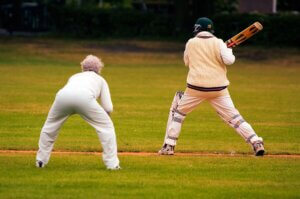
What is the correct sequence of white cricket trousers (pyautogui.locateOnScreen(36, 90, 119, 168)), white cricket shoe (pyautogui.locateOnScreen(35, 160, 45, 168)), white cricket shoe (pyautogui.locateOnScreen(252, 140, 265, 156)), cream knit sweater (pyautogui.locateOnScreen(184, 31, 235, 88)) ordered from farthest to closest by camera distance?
white cricket shoe (pyautogui.locateOnScreen(252, 140, 265, 156)) → cream knit sweater (pyautogui.locateOnScreen(184, 31, 235, 88)) → white cricket shoe (pyautogui.locateOnScreen(35, 160, 45, 168)) → white cricket trousers (pyautogui.locateOnScreen(36, 90, 119, 168))

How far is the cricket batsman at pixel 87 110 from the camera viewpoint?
13.4 meters

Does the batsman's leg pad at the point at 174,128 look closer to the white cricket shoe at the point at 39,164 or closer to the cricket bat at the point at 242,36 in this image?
the cricket bat at the point at 242,36

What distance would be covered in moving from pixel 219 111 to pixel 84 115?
2.75 m

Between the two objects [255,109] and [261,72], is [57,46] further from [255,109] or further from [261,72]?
[255,109]

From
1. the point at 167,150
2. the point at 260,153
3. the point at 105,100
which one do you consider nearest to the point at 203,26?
the point at 167,150

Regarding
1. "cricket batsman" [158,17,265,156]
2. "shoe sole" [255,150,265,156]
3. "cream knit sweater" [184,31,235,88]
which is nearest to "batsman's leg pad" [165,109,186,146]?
"cricket batsman" [158,17,265,156]

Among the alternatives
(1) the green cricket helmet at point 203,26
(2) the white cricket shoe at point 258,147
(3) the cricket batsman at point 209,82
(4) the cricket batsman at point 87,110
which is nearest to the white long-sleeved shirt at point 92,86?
(4) the cricket batsman at point 87,110

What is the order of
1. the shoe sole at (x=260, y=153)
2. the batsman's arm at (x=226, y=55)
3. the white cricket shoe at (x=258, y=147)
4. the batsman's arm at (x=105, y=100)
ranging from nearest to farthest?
1. the batsman's arm at (x=105, y=100)
2. the batsman's arm at (x=226, y=55)
3. the white cricket shoe at (x=258, y=147)
4. the shoe sole at (x=260, y=153)

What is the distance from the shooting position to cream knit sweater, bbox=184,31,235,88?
50.1 feet

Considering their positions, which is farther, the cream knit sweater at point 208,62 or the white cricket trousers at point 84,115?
the cream knit sweater at point 208,62

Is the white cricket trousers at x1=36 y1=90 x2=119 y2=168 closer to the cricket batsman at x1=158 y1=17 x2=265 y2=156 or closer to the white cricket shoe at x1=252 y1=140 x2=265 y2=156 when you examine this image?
the cricket batsman at x1=158 y1=17 x2=265 y2=156

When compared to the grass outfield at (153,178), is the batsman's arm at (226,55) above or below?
above

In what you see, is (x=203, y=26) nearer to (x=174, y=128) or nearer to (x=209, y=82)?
(x=209, y=82)

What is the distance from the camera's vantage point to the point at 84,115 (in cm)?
1353
